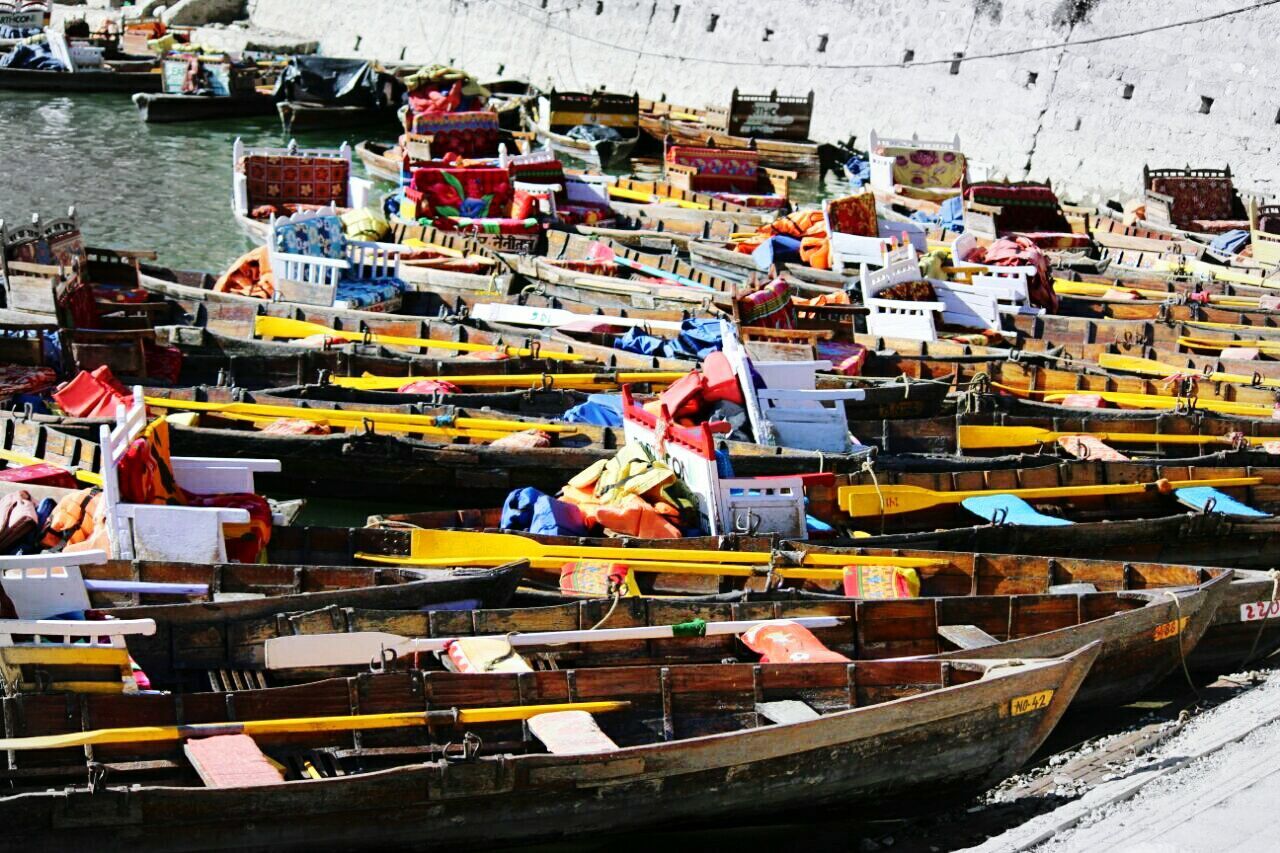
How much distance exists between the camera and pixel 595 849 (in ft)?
37.7

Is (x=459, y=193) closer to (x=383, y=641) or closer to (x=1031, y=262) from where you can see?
(x=1031, y=262)

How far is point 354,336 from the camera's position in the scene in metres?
20.2

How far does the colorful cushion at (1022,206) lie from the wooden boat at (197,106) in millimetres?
22955

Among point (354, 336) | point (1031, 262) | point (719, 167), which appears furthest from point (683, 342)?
point (719, 167)

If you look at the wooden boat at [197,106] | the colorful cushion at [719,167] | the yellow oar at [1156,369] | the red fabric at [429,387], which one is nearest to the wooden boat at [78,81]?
the wooden boat at [197,106]

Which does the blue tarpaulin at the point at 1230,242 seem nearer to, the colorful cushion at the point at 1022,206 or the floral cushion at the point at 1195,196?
the floral cushion at the point at 1195,196

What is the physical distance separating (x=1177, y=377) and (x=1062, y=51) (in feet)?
62.4

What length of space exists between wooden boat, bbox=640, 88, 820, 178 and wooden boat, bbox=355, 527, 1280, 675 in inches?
1004

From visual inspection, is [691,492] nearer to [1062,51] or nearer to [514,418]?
[514,418]

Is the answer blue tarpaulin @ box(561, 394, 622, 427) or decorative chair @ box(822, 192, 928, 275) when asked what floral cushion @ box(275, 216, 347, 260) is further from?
decorative chair @ box(822, 192, 928, 275)

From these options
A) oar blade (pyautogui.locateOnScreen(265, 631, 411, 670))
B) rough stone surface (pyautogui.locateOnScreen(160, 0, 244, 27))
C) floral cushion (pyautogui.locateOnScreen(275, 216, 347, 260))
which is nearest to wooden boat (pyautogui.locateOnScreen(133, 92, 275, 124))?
rough stone surface (pyautogui.locateOnScreen(160, 0, 244, 27))

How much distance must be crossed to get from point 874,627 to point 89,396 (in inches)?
349

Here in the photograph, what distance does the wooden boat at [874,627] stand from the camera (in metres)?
12.0

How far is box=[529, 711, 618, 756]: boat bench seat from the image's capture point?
10.9m
